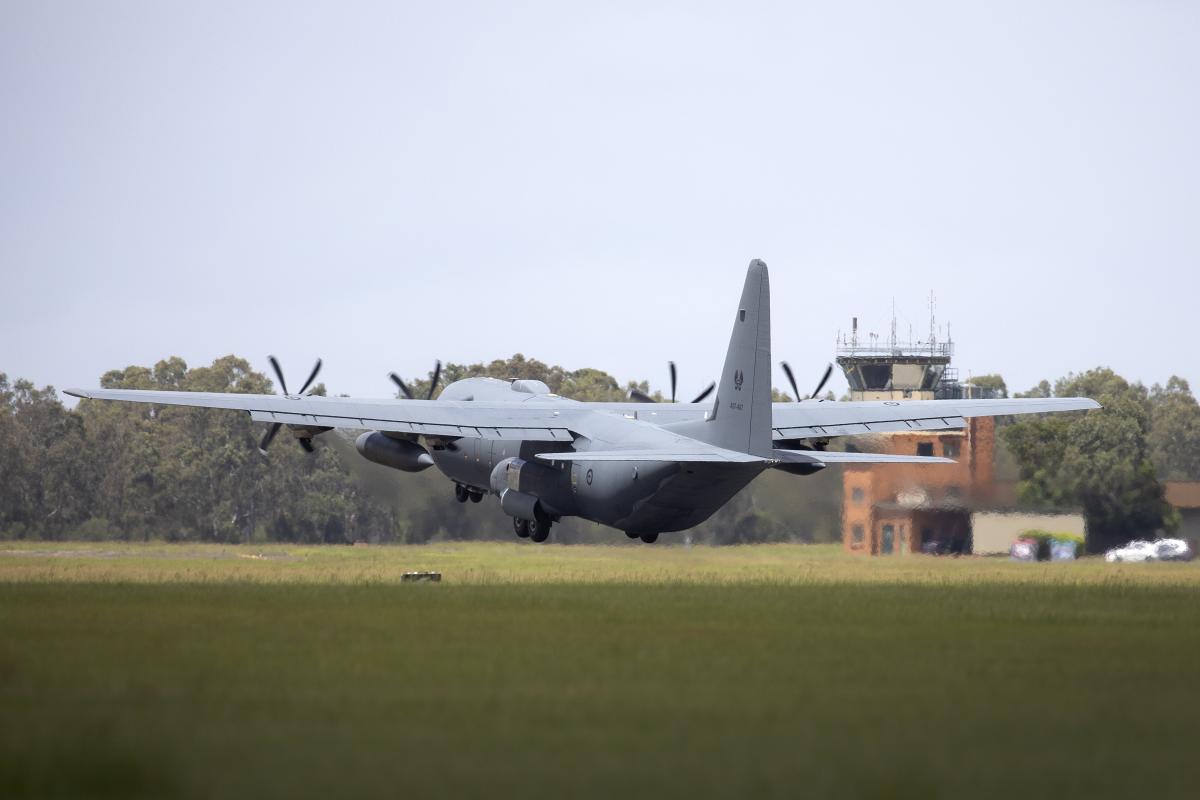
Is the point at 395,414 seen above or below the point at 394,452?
above

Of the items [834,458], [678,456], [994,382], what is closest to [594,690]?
[678,456]

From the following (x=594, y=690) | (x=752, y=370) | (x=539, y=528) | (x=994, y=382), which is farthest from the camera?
(x=994, y=382)

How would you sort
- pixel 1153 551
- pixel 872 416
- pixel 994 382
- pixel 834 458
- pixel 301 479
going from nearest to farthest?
pixel 834 458 → pixel 872 416 → pixel 1153 551 → pixel 301 479 → pixel 994 382

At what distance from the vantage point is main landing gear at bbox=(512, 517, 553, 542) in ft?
181

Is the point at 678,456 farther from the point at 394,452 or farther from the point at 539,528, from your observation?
the point at 394,452

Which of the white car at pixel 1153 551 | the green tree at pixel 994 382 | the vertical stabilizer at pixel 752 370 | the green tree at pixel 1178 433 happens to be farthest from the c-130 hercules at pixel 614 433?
the green tree at pixel 994 382

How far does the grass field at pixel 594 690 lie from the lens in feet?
61.3

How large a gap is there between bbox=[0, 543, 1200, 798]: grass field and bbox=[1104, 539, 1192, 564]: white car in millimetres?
26327

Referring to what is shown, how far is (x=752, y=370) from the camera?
4747 centimetres

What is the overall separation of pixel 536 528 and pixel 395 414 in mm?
6059

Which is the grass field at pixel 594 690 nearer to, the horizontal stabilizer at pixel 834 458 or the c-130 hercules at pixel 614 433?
the c-130 hercules at pixel 614 433

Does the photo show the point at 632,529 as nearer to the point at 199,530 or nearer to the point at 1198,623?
the point at 1198,623

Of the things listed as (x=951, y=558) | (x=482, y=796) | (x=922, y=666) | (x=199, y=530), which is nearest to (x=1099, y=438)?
(x=951, y=558)

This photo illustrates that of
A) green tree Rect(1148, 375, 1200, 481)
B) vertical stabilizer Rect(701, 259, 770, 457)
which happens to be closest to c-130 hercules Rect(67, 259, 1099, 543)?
vertical stabilizer Rect(701, 259, 770, 457)
